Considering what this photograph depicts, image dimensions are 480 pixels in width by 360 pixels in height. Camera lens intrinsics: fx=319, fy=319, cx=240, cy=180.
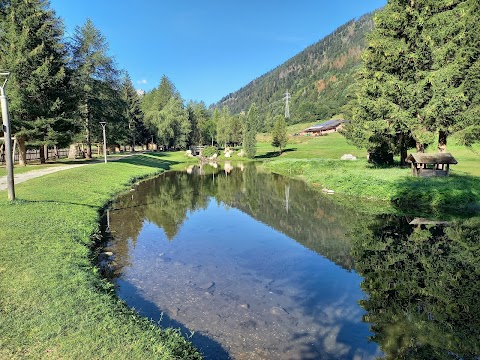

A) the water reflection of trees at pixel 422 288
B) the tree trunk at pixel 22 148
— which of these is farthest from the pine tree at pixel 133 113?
the water reflection of trees at pixel 422 288

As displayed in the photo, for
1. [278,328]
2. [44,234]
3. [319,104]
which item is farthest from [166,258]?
[319,104]

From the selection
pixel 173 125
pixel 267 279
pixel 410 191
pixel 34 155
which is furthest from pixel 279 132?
pixel 267 279

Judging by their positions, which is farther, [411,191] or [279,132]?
[279,132]

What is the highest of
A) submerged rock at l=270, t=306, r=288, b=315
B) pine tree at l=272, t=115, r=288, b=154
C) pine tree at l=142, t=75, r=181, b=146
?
pine tree at l=142, t=75, r=181, b=146

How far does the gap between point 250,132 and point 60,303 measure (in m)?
68.0

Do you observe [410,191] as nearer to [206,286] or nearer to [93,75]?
[206,286]

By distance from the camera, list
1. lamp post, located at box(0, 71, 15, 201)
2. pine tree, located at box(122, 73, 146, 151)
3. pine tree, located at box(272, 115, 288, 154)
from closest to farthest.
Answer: lamp post, located at box(0, 71, 15, 201) < pine tree, located at box(272, 115, 288, 154) < pine tree, located at box(122, 73, 146, 151)

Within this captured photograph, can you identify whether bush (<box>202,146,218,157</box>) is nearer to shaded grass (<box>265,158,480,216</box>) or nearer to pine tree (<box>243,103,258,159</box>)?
pine tree (<box>243,103,258,159</box>)

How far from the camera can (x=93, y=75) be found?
45.6 m

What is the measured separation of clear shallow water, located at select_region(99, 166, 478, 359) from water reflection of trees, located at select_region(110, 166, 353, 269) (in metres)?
0.11

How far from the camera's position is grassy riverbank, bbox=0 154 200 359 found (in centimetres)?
585

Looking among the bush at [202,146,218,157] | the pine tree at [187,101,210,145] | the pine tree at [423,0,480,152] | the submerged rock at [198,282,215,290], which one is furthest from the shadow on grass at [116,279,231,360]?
the pine tree at [187,101,210,145]

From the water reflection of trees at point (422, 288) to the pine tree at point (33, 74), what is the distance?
3138 centimetres

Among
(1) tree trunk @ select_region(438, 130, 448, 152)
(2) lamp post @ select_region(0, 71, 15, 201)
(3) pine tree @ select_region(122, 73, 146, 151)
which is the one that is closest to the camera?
(2) lamp post @ select_region(0, 71, 15, 201)
